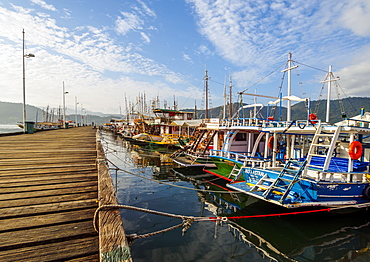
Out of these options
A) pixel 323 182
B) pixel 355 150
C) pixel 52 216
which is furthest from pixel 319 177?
pixel 52 216

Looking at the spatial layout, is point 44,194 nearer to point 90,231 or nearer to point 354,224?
point 90,231

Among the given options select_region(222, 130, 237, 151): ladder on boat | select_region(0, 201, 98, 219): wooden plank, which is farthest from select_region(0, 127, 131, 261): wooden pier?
select_region(222, 130, 237, 151): ladder on boat

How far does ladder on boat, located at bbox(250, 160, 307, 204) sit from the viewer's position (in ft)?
24.3

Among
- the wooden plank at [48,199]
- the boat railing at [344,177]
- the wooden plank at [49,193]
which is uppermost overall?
the wooden plank at [49,193]

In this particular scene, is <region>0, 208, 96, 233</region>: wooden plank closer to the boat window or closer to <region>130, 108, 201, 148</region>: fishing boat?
the boat window

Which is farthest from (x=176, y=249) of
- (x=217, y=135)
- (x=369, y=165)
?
(x=217, y=135)

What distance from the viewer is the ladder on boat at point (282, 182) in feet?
24.3

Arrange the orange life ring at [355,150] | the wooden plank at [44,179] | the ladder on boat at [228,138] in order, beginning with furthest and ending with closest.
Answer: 1. the ladder on boat at [228,138]
2. the orange life ring at [355,150]
3. the wooden plank at [44,179]

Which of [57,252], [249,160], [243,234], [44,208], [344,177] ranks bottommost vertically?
[243,234]

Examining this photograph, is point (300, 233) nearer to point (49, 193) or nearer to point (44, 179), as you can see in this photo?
point (49, 193)

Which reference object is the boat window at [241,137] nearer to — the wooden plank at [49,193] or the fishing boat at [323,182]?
the fishing boat at [323,182]

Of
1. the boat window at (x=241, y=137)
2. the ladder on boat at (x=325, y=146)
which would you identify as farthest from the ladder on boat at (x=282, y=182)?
the boat window at (x=241, y=137)

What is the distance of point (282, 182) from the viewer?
8766 millimetres

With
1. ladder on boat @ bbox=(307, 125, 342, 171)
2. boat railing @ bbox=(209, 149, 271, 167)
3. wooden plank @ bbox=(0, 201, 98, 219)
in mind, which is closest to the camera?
wooden plank @ bbox=(0, 201, 98, 219)
